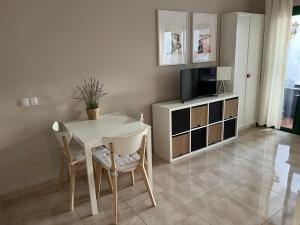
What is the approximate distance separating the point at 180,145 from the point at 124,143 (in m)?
1.45

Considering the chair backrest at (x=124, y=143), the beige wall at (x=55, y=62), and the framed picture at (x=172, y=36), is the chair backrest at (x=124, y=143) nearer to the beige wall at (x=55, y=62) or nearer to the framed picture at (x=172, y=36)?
the beige wall at (x=55, y=62)

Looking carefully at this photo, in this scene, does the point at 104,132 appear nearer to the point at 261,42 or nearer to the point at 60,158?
the point at 60,158

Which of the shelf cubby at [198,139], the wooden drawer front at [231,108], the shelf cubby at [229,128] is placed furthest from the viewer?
the shelf cubby at [229,128]

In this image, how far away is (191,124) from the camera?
3.38 metres

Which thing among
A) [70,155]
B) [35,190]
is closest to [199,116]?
[70,155]

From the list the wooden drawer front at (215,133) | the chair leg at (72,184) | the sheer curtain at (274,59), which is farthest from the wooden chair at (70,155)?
the sheer curtain at (274,59)

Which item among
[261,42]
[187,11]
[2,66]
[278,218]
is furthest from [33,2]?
[261,42]

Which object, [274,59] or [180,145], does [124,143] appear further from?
[274,59]

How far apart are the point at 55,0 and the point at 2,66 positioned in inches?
34.7

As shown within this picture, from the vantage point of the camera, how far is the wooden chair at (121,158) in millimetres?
2037

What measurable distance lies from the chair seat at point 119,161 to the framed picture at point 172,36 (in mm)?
1532

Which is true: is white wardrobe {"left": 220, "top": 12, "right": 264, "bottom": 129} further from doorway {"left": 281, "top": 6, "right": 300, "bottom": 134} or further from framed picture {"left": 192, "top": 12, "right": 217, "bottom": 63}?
doorway {"left": 281, "top": 6, "right": 300, "bottom": 134}

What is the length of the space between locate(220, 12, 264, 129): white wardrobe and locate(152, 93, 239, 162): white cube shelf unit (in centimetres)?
43

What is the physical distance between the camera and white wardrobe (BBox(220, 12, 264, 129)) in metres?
3.78
